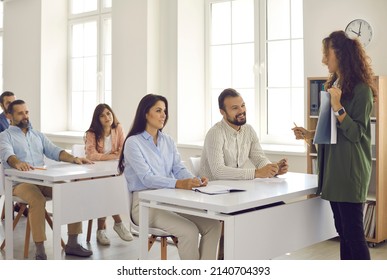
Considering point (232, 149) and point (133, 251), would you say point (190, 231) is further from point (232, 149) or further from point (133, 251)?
point (133, 251)

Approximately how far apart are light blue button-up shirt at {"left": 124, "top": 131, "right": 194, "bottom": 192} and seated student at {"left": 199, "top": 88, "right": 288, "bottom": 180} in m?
0.19

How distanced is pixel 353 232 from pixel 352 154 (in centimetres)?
39

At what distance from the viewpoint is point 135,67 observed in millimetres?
6250

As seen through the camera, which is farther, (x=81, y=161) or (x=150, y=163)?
(x=81, y=161)

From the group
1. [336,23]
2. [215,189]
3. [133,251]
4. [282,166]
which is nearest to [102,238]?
[133,251]

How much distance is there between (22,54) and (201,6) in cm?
325

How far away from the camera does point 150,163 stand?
3.27m

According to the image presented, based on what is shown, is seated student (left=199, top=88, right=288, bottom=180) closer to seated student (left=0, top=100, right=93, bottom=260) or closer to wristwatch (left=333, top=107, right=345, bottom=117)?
wristwatch (left=333, top=107, right=345, bottom=117)

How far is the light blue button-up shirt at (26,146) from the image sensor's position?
4191 mm

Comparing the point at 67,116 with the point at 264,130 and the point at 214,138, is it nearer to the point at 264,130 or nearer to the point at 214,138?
the point at 264,130

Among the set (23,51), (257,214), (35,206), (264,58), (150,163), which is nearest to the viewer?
(257,214)

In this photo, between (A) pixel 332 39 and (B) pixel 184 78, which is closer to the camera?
(A) pixel 332 39
